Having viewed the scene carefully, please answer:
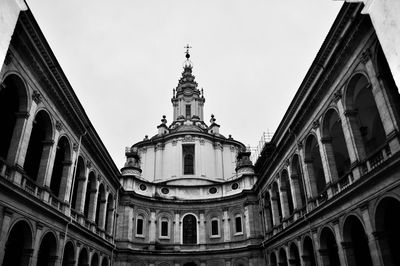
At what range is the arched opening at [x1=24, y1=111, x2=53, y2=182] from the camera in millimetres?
17562

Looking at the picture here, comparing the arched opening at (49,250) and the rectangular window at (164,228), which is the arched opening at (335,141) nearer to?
the arched opening at (49,250)

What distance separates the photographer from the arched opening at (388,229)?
43.8 ft

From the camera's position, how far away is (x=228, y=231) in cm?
3522

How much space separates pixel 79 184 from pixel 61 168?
242 centimetres

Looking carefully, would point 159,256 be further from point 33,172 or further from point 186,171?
point 33,172

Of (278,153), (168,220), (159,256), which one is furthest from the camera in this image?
(168,220)

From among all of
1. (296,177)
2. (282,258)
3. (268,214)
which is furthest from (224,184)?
(296,177)

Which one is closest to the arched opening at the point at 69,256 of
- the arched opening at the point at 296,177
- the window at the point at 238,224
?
the arched opening at the point at 296,177

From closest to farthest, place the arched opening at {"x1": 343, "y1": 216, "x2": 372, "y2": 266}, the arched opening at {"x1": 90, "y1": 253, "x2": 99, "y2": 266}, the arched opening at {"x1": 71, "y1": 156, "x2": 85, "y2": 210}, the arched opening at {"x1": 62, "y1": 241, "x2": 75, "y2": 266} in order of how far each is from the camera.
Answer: the arched opening at {"x1": 343, "y1": 216, "x2": 372, "y2": 266}
the arched opening at {"x1": 62, "y1": 241, "x2": 75, "y2": 266}
the arched opening at {"x1": 71, "y1": 156, "x2": 85, "y2": 210}
the arched opening at {"x1": 90, "y1": 253, "x2": 99, "y2": 266}

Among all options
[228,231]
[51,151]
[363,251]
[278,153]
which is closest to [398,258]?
[363,251]

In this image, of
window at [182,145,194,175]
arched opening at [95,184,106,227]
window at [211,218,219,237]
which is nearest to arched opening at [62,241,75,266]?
arched opening at [95,184,106,227]

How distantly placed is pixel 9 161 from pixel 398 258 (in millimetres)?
17786

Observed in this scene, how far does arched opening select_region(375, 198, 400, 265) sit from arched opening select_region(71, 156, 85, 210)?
18.4 m

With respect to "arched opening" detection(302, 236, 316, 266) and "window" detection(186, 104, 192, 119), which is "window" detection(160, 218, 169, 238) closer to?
"arched opening" detection(302, 236, 316, 266)
